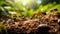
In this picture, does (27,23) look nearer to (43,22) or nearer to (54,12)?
(43,22)

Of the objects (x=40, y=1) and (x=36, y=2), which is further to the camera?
(x=36, y=2)

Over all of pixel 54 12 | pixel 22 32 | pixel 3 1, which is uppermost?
pixel 3 1

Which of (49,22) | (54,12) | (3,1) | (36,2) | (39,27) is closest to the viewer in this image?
(39,27)

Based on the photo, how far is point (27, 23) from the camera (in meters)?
2.83

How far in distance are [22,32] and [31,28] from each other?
0.16 m

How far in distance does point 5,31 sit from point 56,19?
2.90 feet

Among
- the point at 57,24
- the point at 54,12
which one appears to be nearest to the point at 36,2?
the point at 54,12

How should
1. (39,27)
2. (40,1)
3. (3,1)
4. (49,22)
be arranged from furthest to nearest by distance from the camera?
(40,1) → (3,1) → (49,22) → (39,27)

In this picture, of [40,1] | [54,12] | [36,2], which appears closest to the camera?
[54,12]

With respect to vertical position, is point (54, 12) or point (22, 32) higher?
point (54, 12)

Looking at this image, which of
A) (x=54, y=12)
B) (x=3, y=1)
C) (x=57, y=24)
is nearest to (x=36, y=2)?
(x=3, y=1)

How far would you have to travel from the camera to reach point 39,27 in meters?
2.56

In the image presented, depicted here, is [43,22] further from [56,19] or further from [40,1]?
[40,1]

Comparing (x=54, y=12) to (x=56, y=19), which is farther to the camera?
(x=54, y=12)
